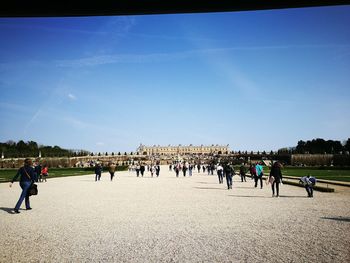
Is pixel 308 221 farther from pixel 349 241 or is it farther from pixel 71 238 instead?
pixel 71 238

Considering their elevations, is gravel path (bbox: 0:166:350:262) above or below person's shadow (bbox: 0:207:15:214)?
above

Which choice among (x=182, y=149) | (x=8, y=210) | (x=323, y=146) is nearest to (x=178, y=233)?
(x=8, y=210)

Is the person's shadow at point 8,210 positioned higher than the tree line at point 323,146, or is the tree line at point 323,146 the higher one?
the tree line at point 323,146

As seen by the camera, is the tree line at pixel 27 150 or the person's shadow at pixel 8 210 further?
the tree line at pixel 27 150

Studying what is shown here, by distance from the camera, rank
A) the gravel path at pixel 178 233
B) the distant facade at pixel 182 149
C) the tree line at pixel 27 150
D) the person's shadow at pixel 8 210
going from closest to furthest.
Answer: the gravel path at pixel 178 233 < the person's shadow at pixel 8 210 < the tree line at pixel 27 150 < the distant facade at pixel 182 149

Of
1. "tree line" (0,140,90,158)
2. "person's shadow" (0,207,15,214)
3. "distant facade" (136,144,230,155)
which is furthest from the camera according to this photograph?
"distant facade" (136,144,230,155)

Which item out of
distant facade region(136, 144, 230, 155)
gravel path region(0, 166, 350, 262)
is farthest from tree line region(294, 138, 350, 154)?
gravel path region(0, 166, 350, 262)

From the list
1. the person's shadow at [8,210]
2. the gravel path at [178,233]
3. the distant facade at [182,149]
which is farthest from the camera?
the distant facade at [182,149]

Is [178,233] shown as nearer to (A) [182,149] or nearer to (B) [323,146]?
(B) [323,146]

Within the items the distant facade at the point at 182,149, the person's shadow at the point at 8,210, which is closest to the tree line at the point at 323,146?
the distant facade at the point at 182,149

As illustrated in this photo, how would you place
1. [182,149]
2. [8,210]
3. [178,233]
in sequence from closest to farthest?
[178,233], [8,210], [182,149]

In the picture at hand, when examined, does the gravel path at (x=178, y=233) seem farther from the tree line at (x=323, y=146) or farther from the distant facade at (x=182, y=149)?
the distant facade at (x=182, y=149)

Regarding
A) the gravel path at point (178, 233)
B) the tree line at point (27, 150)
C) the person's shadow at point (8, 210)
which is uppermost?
the tree line at point (27, 150)

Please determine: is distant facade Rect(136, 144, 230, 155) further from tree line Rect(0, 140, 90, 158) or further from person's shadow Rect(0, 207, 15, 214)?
person's shadow Rect(0, 207, 15, 214)
